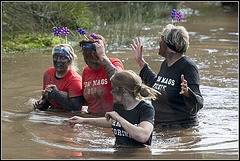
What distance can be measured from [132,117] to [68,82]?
261 centimetres

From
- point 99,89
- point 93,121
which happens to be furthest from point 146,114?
point 99,89

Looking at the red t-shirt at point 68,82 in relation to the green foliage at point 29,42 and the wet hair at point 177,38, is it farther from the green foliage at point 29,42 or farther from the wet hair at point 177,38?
the green foliage at point 29,42

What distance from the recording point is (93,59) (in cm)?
646

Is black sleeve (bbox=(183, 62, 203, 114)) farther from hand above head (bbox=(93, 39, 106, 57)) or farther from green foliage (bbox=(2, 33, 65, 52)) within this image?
green foliage (bbox=(2, 33, 65, 52))

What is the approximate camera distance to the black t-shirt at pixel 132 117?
4562mm

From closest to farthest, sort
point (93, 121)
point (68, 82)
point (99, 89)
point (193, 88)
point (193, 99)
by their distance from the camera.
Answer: point (93, 121), point (193, 99), point (193, 88), point (99, 89), point (68, 82)

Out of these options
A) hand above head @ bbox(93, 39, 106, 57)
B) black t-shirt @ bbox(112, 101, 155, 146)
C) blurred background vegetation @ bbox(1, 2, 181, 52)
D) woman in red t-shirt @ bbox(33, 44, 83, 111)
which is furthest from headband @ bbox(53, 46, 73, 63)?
blurred background vegetation @ bbox(1, 2, 181, 52)

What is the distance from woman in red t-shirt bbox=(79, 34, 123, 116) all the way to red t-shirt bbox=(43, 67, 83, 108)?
209 mm

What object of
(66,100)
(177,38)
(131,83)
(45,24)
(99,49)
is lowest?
(66,100)

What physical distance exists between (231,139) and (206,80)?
13.0ft

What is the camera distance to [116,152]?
4758mm

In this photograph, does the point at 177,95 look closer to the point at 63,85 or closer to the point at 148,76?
the point at 148,76

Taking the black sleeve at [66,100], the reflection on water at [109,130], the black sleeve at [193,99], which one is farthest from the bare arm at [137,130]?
the black sleeve at [66,100]

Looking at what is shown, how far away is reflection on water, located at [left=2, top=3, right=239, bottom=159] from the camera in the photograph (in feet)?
15.9
